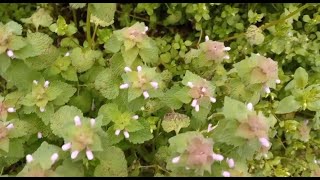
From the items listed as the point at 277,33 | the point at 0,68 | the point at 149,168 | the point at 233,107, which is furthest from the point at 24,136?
the point at 277,33

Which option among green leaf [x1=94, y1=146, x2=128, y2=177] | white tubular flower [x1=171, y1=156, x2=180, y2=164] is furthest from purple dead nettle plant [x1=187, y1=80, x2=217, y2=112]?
green leaf [x1=94, y1=146, x2=128, y2=177]

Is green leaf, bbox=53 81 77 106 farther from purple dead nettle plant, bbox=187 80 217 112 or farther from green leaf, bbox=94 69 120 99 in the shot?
purple dead nettle plant, bbox=187 80 217 112

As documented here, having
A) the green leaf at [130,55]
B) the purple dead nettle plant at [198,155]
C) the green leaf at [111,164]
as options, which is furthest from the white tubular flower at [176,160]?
the green leaf at [130,55]

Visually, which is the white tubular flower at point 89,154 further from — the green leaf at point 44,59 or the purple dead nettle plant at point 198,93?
the green leaf at point 44,59

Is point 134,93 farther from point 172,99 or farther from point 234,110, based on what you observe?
point 234,110

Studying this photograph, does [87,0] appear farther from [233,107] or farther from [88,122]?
[233,107]

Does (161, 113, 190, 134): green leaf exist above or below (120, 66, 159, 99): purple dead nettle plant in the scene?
below

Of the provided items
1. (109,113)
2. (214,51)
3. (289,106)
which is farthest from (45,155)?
(289,106)
